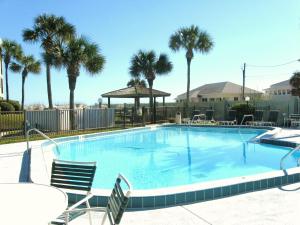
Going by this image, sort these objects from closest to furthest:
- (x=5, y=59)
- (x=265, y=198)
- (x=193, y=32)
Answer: (x=265, y=198) < (x=193, y=32) < (x=5, y=59)

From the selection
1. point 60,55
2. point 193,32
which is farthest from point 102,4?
point 193,32

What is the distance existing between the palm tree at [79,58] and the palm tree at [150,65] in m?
5.69

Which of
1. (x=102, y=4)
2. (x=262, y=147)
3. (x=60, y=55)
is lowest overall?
(x=262, y=147)

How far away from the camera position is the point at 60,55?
17453 millimetres

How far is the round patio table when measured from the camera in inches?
101

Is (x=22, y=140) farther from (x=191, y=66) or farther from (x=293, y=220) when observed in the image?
(x=191, y=66)

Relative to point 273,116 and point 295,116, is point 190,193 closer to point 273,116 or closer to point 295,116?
point 273,116

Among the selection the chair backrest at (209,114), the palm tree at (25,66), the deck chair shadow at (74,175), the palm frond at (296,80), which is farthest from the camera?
the palm tree at (25,66)

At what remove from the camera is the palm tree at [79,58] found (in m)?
17.4

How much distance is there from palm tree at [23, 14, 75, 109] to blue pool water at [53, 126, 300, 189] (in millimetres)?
6494

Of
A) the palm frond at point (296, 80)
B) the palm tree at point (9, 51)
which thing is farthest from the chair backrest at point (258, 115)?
the palm tree at point (9, 51)

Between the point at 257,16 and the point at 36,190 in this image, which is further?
the point at 257,16

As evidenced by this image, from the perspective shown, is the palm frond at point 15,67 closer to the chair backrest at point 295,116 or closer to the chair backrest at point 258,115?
the chair backrest at point 258,115

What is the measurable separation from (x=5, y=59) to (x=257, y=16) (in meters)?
24.2
